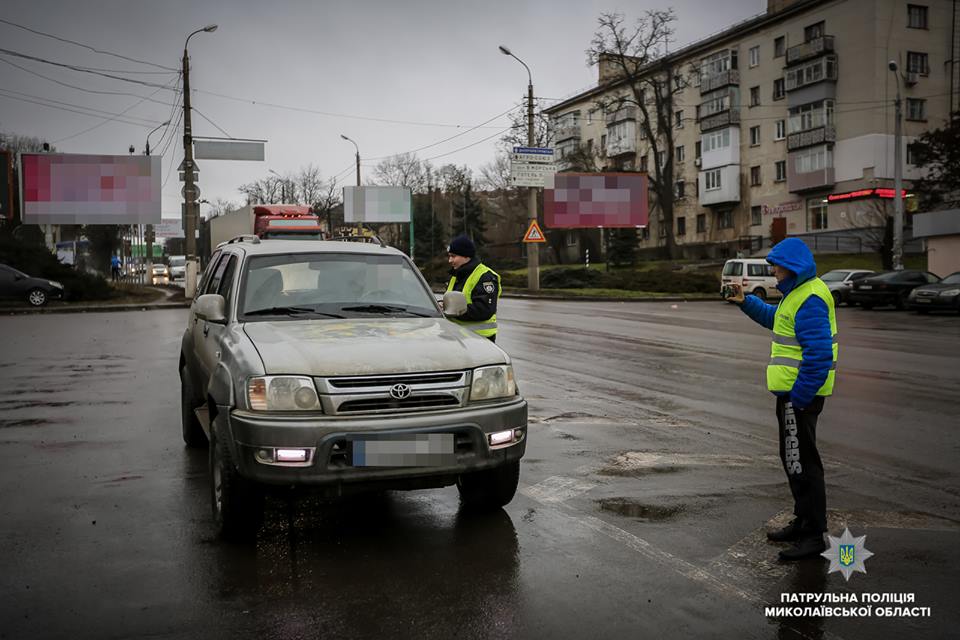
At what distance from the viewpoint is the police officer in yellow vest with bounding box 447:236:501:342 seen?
756 centimetres

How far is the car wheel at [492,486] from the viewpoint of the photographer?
16.9ft

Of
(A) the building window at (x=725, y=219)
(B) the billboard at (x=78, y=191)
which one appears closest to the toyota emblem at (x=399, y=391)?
(B) the billboard at (x=78, y=191)

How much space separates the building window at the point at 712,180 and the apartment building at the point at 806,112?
0.35ft

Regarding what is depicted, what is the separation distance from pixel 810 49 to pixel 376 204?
28.9 meters

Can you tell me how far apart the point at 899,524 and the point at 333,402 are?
3462 millimetres

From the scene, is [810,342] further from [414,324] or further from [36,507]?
[36,507]

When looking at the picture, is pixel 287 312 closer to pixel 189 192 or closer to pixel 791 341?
pixel 791 341

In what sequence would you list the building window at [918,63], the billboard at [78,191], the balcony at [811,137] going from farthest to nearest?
the balcony at [811,137] < the building window at [918,63] < the billboard at [78,191]

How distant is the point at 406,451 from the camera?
174 inches

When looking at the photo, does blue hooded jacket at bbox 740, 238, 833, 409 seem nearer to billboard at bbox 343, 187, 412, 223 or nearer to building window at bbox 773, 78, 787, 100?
billboard at bbox 343, 187, 412, 223

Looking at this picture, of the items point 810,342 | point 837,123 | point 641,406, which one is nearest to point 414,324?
point 810,342

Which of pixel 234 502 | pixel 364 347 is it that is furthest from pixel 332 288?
pixel 234 502

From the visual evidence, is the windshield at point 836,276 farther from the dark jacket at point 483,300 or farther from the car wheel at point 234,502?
the car wheel at point 234,502

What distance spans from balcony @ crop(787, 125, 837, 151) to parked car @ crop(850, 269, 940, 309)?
2209 centimetres
